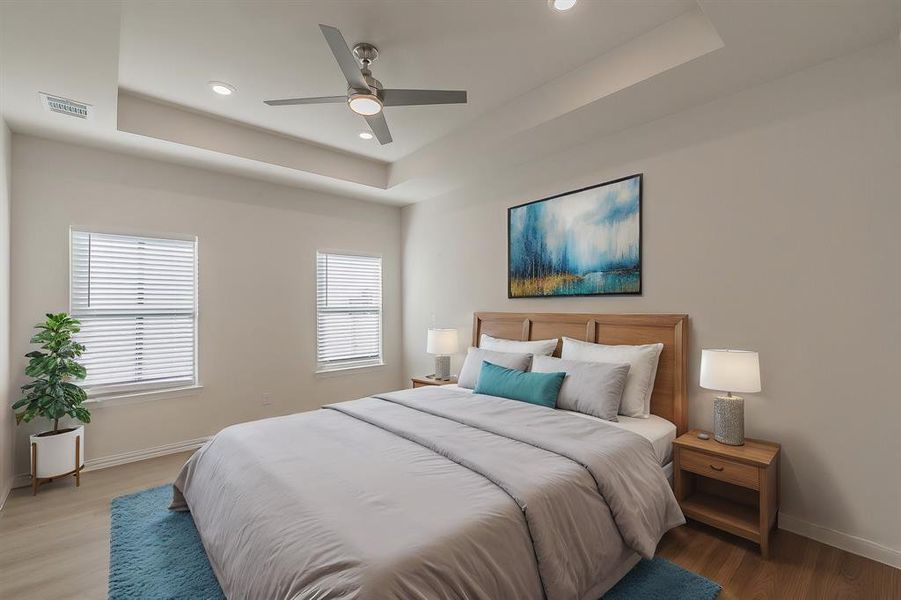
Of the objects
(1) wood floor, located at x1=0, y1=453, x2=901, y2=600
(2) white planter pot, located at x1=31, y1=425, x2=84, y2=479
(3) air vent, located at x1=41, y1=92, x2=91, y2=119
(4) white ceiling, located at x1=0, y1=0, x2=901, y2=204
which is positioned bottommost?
(1) wood floor, located at x1=0, y1=453, x2=901, y2=600

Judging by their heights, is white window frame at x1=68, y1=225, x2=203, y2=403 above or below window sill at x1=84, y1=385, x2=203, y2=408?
above

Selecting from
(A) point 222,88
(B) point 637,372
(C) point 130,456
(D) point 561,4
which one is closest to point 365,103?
(D) point 561,4

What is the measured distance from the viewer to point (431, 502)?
1.61 meters

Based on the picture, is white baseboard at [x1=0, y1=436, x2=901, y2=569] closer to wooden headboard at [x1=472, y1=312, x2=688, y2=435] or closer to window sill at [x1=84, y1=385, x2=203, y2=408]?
window sill at [x1=84, y1=385, x2=203, y2=408]

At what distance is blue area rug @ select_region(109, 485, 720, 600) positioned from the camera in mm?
1956

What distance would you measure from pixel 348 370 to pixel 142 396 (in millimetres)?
1984

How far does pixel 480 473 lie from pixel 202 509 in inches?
59.5

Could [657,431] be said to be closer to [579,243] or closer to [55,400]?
[579,243]

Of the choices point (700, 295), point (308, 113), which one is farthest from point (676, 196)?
point (308, 113)

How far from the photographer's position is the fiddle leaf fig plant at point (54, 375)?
3.00 metres

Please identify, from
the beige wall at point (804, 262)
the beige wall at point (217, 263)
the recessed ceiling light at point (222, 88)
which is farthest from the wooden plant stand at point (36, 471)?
the beige wall at point (804, 262)

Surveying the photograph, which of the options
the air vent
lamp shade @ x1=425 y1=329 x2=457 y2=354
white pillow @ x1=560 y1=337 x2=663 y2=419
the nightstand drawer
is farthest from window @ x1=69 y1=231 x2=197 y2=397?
the nightstand drawer

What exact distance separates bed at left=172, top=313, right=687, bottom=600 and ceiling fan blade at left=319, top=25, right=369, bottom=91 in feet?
6.34

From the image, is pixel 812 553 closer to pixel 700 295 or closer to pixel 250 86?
pixel 700 295
